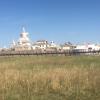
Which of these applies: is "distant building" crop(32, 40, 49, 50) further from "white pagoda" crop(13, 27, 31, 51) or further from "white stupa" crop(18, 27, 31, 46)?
"white pagoda" crop(13, 27, 31, 51)

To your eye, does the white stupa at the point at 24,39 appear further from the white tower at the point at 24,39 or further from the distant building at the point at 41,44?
the distant building at the point at 41,44

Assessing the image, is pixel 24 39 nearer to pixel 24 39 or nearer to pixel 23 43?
pixel 24 39

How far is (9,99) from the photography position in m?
13.3

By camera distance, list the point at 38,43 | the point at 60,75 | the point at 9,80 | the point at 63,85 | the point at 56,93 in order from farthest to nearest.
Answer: the point at 38,43
the point at 60,75
the point at 9,80
the point at 63,85
the point at 56,93

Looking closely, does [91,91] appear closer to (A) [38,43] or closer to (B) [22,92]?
(B) [22,92]

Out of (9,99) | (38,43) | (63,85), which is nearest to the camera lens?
(9,99)

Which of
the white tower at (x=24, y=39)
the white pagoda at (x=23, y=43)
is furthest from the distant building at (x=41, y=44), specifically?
the white pagoda at (x=23, y=43)

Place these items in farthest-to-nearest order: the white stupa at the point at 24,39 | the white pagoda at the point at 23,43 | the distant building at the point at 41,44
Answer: the distant building at the point at 41,44 < the white stupa at the point at 24,39 < the white pagoda at the point at 23,43

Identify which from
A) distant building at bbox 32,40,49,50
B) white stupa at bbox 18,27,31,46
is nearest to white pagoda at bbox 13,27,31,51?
white stupa at bbox 18,27,31,46

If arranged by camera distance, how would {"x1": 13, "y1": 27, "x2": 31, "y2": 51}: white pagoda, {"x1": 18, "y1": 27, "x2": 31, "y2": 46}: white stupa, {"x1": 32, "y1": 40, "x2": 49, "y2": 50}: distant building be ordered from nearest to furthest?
{"x1": 13, "y1": 27, "x2": 31, "y2": 51}: white pagoda
{"x1": 18, "y1": 27, "x2": 31, "y2": 46}: white stupa
{"x1": 32, "y1": 40, "x2": 49, "y2": 50}: distant building

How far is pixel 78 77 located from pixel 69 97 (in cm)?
498

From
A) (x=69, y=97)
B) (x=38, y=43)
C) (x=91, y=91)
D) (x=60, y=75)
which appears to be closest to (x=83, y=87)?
(x=91, y=91)

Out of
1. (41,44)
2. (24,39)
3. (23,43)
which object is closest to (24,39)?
(24,39)

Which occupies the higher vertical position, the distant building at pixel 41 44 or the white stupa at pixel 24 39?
the white stupa at pixel 24 39
